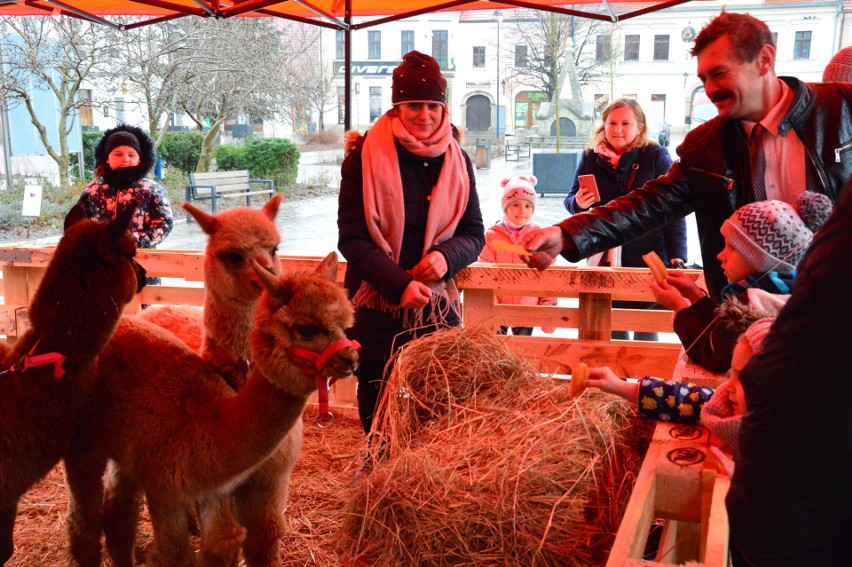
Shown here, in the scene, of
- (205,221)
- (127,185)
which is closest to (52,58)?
(127,185)

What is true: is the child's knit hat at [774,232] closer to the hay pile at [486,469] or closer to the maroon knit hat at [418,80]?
the hay pile at [486,469]

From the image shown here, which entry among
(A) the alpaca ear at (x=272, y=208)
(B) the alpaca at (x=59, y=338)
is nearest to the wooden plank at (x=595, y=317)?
(A) the alpaca ear at (x=272, y=208)

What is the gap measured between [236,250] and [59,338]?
2.17ft

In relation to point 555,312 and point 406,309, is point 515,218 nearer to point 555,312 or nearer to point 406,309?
point 555,312

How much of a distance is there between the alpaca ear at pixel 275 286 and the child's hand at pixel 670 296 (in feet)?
4.33

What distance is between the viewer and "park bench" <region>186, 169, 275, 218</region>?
Result: 8320mm

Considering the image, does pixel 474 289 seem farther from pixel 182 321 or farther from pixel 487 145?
pixel 487 145

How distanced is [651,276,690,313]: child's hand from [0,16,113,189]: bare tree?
7544mm

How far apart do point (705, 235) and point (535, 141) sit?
4.74m

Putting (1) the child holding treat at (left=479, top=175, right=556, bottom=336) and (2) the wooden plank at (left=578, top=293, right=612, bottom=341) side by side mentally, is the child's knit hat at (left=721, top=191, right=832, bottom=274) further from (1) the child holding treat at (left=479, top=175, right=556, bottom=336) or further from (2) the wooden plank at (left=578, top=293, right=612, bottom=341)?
(1) the child holding treat at (left=479, top=175, right=556, bottom=336)

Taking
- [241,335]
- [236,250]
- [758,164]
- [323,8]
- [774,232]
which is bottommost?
[241,335]

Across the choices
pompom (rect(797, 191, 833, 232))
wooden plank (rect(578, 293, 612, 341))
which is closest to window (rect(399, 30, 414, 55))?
wooden plank (rect(578, 293, 612, 341))

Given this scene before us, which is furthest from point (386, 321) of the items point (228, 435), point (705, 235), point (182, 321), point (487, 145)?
point (487, 145)

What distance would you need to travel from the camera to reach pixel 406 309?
3299 mm
